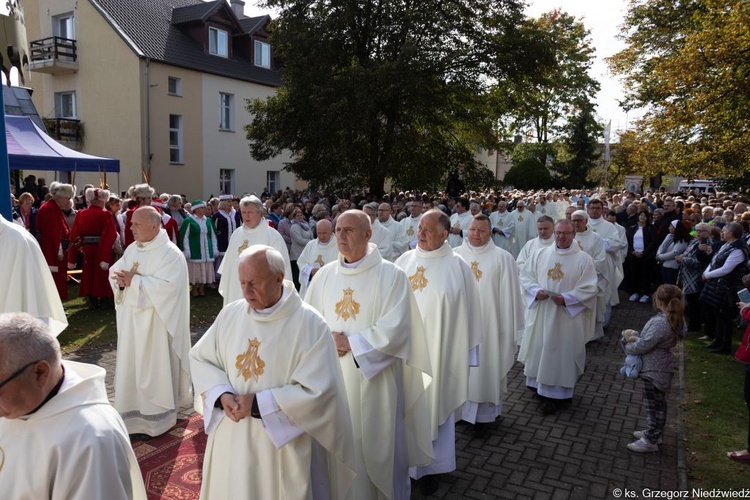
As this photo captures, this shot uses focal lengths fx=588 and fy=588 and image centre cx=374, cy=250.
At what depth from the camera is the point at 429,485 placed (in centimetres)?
478

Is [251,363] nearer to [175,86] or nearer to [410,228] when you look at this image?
[410,228]

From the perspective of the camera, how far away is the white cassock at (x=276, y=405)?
10.2 feet

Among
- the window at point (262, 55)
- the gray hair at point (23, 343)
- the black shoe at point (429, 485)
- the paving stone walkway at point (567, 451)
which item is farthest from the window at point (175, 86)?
the gray hair at point (23, 343)

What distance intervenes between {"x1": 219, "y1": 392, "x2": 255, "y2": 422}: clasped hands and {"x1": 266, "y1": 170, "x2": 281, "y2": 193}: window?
2834 centimetres

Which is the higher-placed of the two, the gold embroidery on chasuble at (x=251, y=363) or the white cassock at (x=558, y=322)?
the gold embroidery on chasuble at (x=251, y=363)

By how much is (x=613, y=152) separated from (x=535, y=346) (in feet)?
146

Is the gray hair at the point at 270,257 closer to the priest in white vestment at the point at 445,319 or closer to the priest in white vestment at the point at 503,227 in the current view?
the priest in white vestment at the point at 445,319

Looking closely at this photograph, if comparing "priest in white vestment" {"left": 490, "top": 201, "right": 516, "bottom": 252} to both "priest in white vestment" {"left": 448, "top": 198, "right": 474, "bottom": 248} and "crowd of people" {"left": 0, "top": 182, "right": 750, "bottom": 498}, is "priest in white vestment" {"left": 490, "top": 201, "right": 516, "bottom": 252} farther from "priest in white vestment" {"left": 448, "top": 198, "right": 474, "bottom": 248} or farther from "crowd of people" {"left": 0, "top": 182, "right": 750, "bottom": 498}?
"crowd of people" {"left": 0, "top": 182, "right": 750, "bottom": 498}

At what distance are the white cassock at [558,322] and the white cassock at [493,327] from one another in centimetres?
54

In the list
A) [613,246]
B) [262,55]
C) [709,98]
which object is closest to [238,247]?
[613,246]

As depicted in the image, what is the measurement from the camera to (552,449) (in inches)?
221

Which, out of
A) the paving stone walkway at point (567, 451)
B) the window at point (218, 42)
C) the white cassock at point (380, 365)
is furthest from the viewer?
the window at point (218, 42)

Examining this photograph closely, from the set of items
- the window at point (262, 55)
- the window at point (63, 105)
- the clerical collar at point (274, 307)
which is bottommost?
the clerical collar at point (274, 307)

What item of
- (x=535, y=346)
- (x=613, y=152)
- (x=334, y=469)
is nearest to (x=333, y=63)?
(x=535, y=346)
